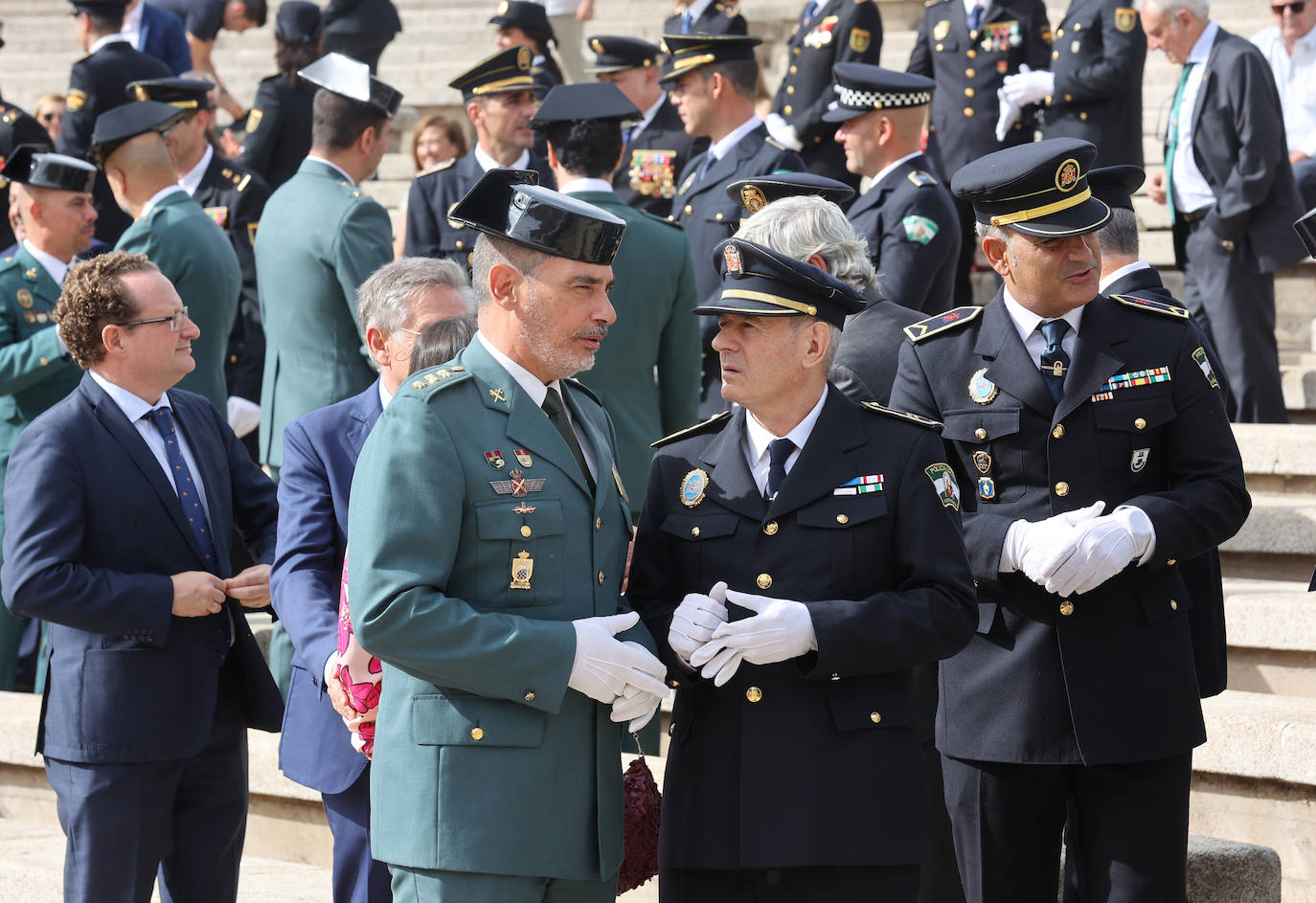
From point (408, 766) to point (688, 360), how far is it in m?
3.13

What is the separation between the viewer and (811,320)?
3266mm

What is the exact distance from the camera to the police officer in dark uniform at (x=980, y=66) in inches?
330

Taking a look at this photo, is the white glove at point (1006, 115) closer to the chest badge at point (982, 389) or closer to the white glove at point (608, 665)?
the chest badge at point (982, 389)

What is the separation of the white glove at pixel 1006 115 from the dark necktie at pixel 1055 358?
15.7ft

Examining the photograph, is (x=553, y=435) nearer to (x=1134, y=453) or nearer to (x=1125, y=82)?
(x=1134, y=453)

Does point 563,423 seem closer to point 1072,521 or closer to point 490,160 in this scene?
point 1072,521

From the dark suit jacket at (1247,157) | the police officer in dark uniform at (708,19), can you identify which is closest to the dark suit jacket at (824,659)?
the dark suit jacket at (1247,157)

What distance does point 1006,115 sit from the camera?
822 cm

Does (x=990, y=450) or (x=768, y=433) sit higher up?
(x=768, y=433)

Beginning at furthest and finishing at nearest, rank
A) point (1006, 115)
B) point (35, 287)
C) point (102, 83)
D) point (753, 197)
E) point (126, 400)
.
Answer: point (102, 83) < point (1006, 115) < point (35, 287) < point (753, 197) < point (126, 400)

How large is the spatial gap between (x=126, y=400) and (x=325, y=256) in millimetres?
1933

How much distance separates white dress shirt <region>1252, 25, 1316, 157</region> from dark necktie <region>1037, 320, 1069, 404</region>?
5.34 meters

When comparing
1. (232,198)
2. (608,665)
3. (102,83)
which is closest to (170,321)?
(608,665)

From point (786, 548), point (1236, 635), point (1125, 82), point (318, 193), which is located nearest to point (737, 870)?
point (786, 548)
